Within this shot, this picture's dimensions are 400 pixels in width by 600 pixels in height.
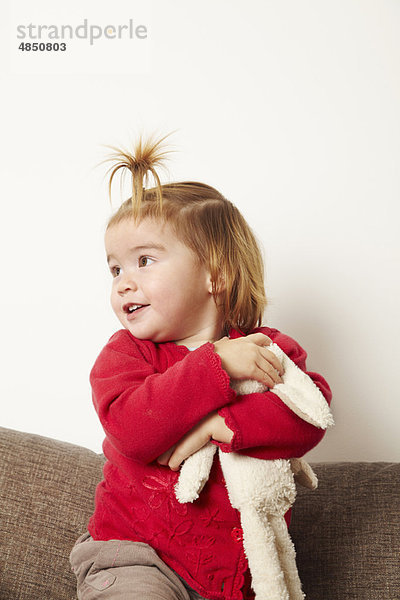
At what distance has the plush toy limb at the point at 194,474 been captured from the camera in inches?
43.4

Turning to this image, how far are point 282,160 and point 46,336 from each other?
1030 mm

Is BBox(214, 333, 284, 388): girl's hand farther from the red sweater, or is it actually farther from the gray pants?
the gray pants

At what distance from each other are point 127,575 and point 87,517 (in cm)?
42

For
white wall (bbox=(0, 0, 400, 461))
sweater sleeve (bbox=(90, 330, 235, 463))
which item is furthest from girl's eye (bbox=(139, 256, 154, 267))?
white wall (bbox=(0, 0, 400, 461))

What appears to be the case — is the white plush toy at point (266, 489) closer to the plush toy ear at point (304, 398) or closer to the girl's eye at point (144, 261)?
the plush toy ear at point (304, 398)

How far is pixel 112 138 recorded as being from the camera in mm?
2090

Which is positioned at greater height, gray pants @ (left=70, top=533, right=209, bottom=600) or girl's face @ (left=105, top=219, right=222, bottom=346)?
girl's face @ (left=105, top=219, right=222, bottom=346)

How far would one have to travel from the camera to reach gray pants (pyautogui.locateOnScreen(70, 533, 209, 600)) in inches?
44.3

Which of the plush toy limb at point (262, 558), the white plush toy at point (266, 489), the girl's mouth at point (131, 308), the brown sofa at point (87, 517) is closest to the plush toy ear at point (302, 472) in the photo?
the white plush toy at point (266, 489)

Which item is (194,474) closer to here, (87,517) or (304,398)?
(304,398)

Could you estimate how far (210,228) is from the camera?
132 cm

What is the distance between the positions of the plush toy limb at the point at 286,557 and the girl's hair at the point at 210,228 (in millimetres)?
450

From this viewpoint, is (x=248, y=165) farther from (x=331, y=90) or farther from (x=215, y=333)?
(x=215, y=333)

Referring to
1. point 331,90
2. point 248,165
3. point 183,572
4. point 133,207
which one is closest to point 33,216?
point 248,165
